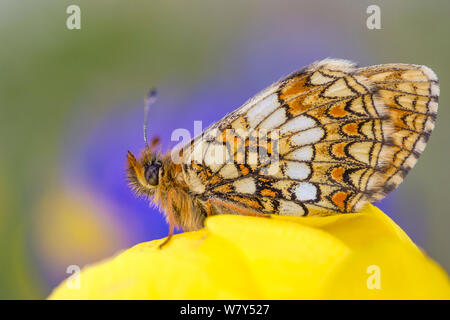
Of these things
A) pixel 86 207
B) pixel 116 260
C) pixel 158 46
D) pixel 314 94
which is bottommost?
pixel 86 207

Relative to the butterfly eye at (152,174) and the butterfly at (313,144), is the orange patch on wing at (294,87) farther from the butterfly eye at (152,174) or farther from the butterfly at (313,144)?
the butterfly eye at (152,174)

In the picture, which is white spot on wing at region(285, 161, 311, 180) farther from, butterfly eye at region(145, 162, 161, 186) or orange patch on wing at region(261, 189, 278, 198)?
butterfly eye at region(145, 162, 161, 186)

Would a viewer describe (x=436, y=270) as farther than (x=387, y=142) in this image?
No

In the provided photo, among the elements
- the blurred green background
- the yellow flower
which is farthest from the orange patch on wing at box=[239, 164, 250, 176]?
the blurred green background
